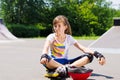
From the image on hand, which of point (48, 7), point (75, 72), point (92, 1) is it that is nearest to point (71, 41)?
point (75, 72)

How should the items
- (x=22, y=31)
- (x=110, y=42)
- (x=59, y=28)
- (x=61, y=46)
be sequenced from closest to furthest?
(x=59, y=28)
(x=61, y=46)
(x=110, y=42)
(x=22, y=31)

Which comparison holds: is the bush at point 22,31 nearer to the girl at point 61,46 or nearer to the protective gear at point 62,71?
the girl at point 61,46

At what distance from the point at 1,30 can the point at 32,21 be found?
22.9 m

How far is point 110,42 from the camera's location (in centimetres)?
1358

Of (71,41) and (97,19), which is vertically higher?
(71,41)

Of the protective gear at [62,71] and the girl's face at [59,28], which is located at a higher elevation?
the girl's face at [59,28]

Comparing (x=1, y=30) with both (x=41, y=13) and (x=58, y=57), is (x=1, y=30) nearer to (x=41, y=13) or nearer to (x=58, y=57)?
(x=58, y=57)

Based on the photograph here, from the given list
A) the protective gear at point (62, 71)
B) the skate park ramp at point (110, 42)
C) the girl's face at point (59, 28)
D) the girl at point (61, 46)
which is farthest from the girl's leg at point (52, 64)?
the skate park ramp at point (110, 42)

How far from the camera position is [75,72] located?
457 cm

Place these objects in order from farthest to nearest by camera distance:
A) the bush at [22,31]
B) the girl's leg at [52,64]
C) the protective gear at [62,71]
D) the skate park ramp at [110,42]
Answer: the bush at [22,31]
the skate park ramp at [110,42]
the girl's leg at [52,64]
the protective gear at [62,71]

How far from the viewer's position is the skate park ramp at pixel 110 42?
13.2m

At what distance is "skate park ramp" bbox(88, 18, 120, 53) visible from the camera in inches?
520

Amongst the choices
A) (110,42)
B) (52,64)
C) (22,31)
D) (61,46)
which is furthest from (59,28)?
(22,31)

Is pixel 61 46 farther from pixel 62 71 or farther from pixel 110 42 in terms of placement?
pixel 110 42
